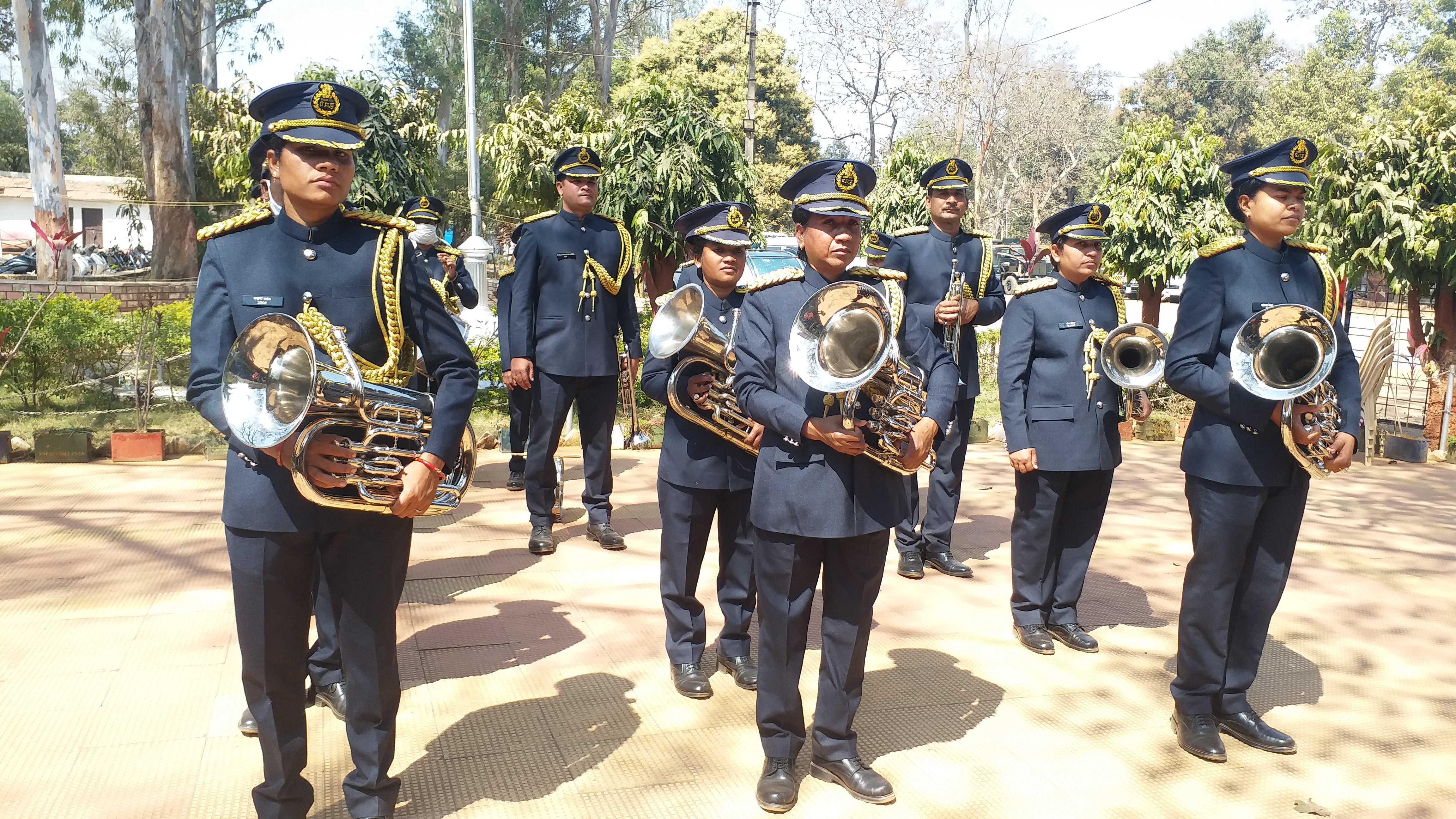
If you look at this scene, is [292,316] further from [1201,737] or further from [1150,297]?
[1150,297]

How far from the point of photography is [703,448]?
4500 millimetres

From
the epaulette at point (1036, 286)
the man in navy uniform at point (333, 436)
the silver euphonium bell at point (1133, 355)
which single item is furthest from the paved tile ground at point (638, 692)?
the epaulette at point (1036, 286)

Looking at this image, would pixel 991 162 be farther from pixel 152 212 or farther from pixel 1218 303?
pixel 1218 303

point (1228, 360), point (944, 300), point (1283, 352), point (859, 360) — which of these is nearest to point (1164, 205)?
point (944, 300)

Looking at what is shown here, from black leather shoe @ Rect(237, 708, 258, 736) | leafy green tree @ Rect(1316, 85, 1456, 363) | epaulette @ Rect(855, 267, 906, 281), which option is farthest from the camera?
leafy green tree @ Rect(1316, 85, 1456, 363)

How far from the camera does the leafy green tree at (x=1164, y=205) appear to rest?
11.2 meters

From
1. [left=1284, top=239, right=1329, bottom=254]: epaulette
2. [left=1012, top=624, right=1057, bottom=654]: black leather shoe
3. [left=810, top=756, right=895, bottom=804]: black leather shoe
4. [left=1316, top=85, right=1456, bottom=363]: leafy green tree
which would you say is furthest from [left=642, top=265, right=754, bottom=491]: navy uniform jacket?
[left=1316, top=85, right=1456, bottom=363]: leafy green tree

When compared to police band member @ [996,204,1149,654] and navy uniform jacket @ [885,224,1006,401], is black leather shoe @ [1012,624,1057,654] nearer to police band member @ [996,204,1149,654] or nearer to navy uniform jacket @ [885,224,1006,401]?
police band member @ [996,204,1149,654]

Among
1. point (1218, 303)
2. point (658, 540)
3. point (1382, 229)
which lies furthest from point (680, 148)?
point (1218, 303)

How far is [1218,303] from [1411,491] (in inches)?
240

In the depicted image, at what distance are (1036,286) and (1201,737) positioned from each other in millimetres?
2186

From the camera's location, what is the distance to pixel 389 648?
3.31m

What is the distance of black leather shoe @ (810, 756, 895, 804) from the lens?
3.60m

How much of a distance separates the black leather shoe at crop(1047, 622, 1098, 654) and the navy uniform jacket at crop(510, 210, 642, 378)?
2.88 metres
